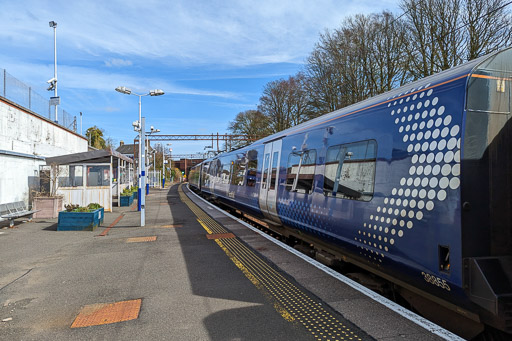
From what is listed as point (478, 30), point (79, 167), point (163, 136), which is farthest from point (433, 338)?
point (163, 136)

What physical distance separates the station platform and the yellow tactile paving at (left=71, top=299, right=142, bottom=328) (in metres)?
0.01

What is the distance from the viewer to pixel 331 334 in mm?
3490

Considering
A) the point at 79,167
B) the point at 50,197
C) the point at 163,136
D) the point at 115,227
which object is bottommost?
the point at 115,227

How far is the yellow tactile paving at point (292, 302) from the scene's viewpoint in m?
3.56

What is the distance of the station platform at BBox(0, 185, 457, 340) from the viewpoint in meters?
3.66

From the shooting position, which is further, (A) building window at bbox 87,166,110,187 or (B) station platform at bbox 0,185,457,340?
(A) building window at bbox 87,166,110,187

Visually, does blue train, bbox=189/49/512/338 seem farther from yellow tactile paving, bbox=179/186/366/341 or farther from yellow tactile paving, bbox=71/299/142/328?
yellow tactile paving, bbox=71/299/142/328

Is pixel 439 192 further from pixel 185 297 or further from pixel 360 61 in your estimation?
pixel 360 61

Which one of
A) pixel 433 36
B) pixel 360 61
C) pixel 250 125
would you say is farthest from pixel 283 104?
pixel 433 36

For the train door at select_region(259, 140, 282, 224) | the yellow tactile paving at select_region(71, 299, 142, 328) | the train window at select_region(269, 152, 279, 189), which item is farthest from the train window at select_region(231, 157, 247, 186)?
the yellow tactile paving at select_region(71, 299, 142, 328)

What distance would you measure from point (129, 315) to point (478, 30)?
2106cm

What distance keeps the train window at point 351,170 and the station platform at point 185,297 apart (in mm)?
1335

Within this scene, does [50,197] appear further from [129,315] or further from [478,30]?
[478,30]

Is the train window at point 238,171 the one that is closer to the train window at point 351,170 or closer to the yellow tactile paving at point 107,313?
the train window at point 351,170
